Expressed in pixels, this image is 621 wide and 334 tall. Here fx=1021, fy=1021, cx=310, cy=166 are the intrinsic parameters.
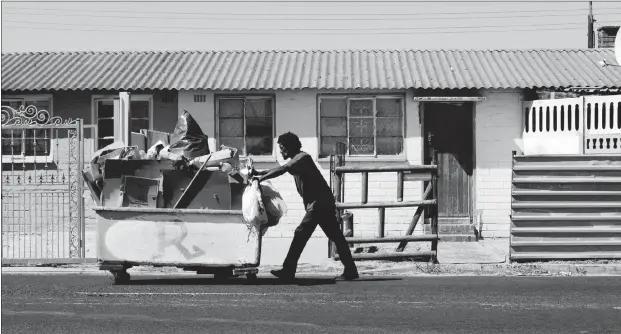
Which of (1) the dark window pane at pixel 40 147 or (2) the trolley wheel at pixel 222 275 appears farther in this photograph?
(1) the dark window pane at pixel 40 147

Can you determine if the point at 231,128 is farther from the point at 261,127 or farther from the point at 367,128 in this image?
the point at 367,128

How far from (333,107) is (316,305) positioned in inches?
368

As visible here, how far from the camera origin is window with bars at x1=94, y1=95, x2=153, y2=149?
62.1 ft

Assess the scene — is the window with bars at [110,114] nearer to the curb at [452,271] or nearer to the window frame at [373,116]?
the window frame at [373,116]

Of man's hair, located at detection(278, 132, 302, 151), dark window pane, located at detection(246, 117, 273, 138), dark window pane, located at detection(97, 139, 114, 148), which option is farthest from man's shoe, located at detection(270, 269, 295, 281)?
dark window pane, located at detection(97, 139, 114, 148)

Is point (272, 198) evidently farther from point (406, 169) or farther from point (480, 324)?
point (480, 324)

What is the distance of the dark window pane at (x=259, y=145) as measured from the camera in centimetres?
1867

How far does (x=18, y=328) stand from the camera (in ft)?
27.5

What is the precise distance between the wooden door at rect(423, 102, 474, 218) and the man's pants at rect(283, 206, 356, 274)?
6828 mm

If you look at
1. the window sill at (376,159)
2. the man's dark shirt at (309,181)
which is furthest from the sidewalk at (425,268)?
the window sill at (376,159)

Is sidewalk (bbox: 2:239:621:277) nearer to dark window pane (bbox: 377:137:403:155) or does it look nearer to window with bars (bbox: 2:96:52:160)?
dark window pane (bbox: 377:137:403:155)

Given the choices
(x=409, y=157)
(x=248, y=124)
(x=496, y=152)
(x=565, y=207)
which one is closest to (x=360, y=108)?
(x=409, y=157)

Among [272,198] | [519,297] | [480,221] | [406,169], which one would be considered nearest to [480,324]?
[519,297]

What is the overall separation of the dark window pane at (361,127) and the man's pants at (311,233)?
687 centimetres
